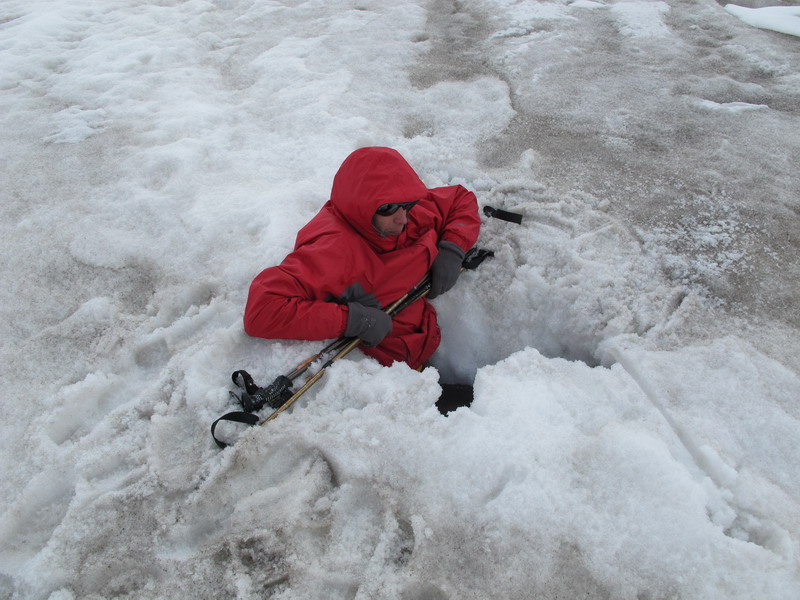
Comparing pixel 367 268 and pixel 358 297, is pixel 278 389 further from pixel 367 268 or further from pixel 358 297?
pixel 367 268

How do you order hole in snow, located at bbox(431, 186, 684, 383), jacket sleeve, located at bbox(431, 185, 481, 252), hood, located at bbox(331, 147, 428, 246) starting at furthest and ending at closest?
jacket sleeve, located at bbox(431, 185, 481, 252) < hole in snow, located at bbox(431, 186, 684, 383) < hood, located at bbox(331, 147, 428, 246)

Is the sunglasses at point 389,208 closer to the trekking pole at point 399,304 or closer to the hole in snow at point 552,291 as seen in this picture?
the trekking pole at point 399,304

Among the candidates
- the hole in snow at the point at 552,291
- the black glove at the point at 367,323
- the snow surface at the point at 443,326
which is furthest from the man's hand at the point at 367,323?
the hole in snow at the point at 552,291

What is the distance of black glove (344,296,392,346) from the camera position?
9.75 ft

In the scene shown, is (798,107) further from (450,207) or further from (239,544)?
(239,544)

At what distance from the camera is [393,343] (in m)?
3.32

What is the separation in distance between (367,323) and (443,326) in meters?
1.07

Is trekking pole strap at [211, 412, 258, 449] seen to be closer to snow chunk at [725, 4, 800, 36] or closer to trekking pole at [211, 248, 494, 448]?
trekking pole at [211, 248, 494, 448]

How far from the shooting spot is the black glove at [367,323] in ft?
9.75

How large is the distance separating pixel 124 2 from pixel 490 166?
7231 millimetres

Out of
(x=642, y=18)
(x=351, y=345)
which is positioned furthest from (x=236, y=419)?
(x=642, y=18)

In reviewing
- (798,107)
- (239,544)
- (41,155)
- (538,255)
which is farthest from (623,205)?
(41,155)

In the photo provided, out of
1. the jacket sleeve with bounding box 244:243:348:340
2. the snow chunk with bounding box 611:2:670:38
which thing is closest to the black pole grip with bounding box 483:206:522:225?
the jacket sleeve with bounding box 244:243:348:340

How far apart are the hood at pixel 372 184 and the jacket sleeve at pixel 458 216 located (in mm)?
647
